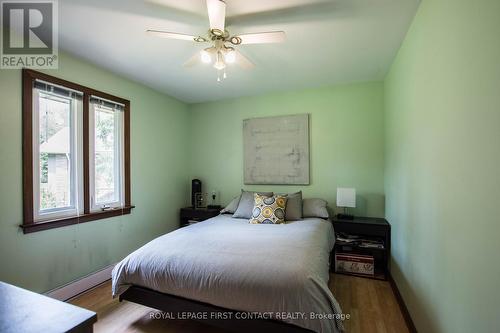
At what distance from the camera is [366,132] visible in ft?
10.6

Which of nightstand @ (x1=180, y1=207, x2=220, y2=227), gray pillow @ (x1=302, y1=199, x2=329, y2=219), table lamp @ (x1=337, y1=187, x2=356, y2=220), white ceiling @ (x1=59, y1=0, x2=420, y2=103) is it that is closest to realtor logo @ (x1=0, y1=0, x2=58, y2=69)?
white ceiling @ (x1=59, y1=0, x2=420, y2=103)

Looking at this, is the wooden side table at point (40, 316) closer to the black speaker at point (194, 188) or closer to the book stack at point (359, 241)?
the book stack at point (359, 241)

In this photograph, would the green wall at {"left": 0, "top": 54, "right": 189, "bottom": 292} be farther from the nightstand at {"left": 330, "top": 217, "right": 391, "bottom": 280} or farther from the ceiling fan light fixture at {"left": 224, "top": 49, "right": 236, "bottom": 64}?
the nightstand at {"left": 330, "top": 217, "right": 391, "bottom": 280}

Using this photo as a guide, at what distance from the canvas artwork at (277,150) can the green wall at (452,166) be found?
151 centimetres

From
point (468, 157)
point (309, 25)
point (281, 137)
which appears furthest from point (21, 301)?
point (281, 137)

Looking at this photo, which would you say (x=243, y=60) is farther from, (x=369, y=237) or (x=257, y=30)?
(x=369, y=237)

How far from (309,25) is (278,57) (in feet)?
1.90

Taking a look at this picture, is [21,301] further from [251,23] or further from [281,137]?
[281,137]

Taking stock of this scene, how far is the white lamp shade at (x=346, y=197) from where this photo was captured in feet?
9.75

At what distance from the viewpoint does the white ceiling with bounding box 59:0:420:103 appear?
1.72 metres

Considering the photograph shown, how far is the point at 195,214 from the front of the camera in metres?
3.69

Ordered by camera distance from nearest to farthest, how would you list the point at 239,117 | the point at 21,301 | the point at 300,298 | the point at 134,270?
the point at 21,301
the point at 300,298
the point at 134,270
the point at 239,117

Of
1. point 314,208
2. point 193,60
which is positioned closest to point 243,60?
point 193,60

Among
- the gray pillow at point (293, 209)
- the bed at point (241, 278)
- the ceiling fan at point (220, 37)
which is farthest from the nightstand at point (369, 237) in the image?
the ceiling fan at point (220, 37)
